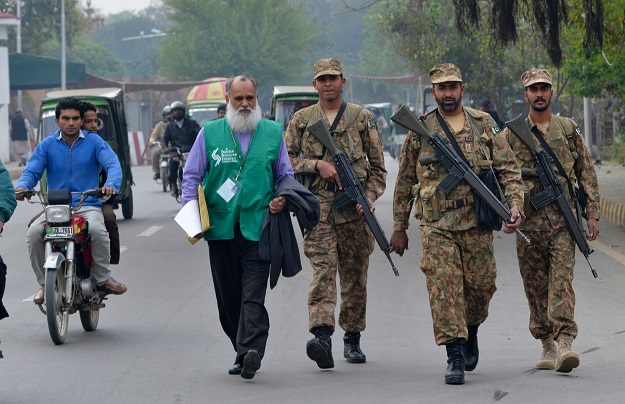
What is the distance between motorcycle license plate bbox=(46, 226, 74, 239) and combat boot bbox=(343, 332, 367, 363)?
6.87ft

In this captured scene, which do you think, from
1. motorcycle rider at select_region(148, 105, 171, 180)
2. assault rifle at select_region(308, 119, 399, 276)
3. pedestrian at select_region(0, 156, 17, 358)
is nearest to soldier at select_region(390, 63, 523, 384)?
assault rifle at select_region(308, 119, 399, 276)

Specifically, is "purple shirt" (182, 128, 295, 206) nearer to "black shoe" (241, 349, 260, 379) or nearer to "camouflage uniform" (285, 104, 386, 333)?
"camouflage uniform" (285, 104, 386, 333)

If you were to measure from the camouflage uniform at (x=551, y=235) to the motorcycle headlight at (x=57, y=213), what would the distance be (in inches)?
118

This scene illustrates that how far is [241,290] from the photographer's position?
7312 millimetres

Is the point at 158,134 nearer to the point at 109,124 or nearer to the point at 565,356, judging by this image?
the point at 109,124

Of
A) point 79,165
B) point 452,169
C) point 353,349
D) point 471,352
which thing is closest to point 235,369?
point 353,349

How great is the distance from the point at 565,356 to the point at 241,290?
1.82 m

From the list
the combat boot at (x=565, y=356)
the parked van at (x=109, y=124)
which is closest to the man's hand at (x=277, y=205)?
the combat boot at (x=565, y=356)

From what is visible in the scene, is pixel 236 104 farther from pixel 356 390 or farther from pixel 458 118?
pixel 356 390

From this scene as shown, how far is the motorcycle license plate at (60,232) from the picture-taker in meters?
8.76

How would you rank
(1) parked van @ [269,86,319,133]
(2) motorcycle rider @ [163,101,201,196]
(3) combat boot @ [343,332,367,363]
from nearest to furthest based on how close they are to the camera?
(3) combat boot @ [343,332,367,363] → (2) motorcycle rider @ [163,101,201,196] → (1) parked van @ [269,86,319,133]

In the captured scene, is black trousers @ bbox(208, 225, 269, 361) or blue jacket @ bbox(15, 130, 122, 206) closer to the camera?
black trousers @ bbox(208, 225, 269, 361)

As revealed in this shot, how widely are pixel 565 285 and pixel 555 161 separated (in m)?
0.74

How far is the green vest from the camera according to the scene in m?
7.18
